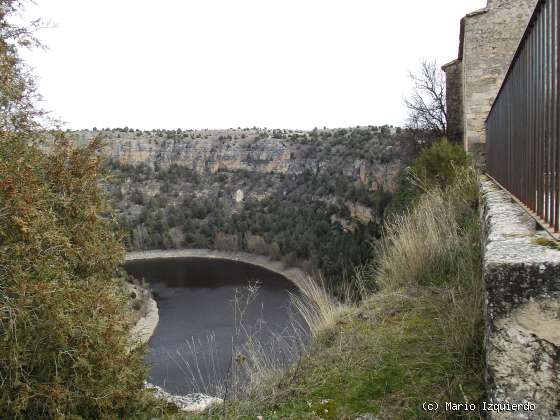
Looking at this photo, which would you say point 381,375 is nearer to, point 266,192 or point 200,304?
point 200,304

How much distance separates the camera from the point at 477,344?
6.91 feet

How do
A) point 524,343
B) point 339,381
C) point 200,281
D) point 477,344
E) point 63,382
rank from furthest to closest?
point 200,281, point 63,382, point 339,381, point 477,344, point 524,343

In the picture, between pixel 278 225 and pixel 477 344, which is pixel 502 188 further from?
pixel 278 225

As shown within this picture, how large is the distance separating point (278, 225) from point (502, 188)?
1376 inches

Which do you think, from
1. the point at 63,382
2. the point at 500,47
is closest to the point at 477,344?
the point at 63,382

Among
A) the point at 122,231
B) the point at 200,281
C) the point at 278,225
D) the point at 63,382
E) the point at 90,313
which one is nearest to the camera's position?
the point at 63,382

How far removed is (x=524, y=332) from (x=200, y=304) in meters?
27.4

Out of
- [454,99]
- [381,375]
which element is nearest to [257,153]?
[454,99]

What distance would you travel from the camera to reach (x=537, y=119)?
225 cm

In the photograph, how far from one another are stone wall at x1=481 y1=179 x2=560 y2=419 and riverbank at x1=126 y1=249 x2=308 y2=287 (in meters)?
29.8

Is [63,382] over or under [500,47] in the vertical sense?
under

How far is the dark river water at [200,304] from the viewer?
16.8 metres

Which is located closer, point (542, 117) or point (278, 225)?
point (542, 117)

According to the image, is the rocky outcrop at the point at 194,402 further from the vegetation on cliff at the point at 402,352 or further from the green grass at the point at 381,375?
the green grass at the point at 381,375
